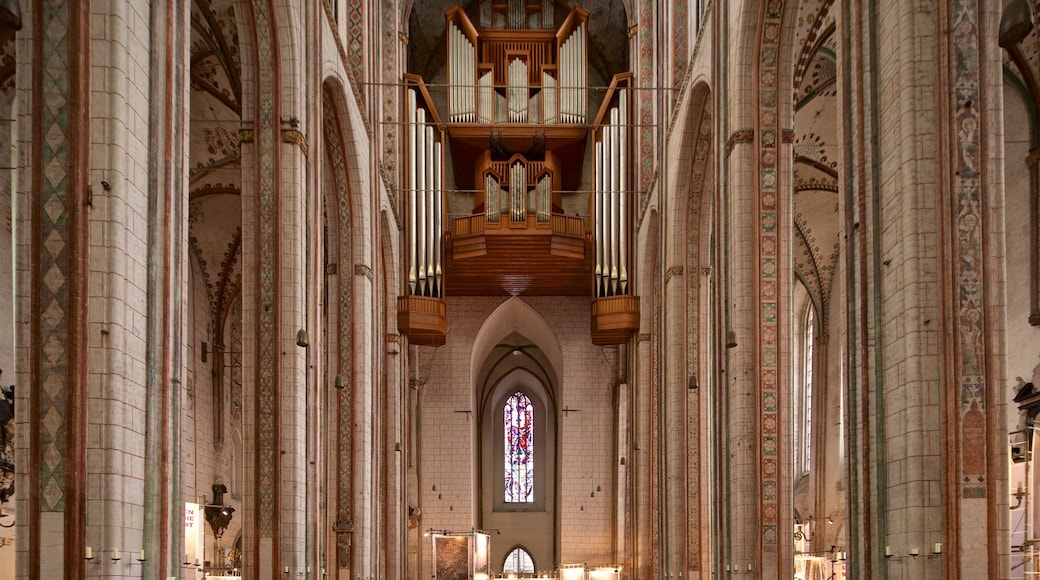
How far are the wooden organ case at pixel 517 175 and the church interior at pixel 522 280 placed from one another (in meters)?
0.11

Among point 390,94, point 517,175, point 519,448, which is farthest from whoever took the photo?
point 519,448

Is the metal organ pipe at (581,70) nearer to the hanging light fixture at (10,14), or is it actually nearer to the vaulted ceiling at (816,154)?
the vaulted ceiling at (816,154)

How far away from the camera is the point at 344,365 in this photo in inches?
848

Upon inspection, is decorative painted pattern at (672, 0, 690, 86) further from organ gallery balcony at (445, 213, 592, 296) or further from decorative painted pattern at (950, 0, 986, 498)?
decorative painted pattern at (950, 0, 986, 498)

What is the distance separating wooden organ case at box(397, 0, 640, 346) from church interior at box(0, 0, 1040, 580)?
109 mm

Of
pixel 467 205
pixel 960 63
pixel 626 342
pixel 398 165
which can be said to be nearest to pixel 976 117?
pixel 960 63

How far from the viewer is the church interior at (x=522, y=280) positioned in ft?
30.0

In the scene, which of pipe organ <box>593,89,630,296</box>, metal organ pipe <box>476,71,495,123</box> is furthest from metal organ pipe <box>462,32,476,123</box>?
pipe organ <box>593,89,630,296</box>

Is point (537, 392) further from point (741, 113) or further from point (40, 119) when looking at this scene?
point (40, 119)

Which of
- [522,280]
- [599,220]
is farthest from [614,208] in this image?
[522,280]

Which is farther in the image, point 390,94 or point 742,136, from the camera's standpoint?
point 390,94

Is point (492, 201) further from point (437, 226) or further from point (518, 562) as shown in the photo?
point (518, 562)

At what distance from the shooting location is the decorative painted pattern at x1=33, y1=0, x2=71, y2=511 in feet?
28.6

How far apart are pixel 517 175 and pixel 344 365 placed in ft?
31.3
